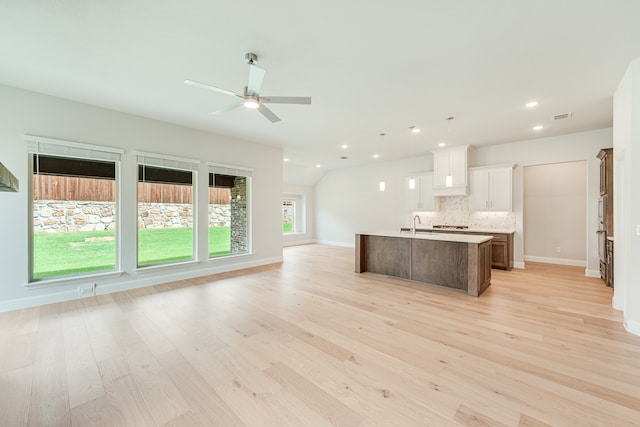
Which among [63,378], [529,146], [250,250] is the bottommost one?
[63,378]

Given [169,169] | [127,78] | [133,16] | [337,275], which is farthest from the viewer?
[337,275]

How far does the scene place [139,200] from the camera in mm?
4465

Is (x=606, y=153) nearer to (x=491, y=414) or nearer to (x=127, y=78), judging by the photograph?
(x=491, y=414)

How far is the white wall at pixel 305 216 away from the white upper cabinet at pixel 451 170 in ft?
16.5

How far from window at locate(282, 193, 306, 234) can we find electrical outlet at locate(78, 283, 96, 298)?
647 centimetres

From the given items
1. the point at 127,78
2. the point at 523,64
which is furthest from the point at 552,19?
the point at 127,78

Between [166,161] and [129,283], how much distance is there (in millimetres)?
2154

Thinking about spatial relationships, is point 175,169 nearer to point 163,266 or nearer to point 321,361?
point 163,266

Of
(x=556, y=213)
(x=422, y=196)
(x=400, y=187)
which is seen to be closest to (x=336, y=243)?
(x=400, y=187)

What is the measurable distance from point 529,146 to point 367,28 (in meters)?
5.47

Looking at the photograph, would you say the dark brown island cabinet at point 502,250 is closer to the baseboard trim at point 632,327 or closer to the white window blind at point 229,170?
the baseboard trim at point 632,327

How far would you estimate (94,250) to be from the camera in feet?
13.3

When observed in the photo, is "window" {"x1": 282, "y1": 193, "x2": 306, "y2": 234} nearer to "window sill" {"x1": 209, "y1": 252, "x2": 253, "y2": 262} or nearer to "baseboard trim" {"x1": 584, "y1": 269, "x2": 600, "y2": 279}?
"window sill" {"x1": 209, "y1": 252, "x2": 253, "y2": 262}

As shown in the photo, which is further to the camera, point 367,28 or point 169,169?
point 169,169
